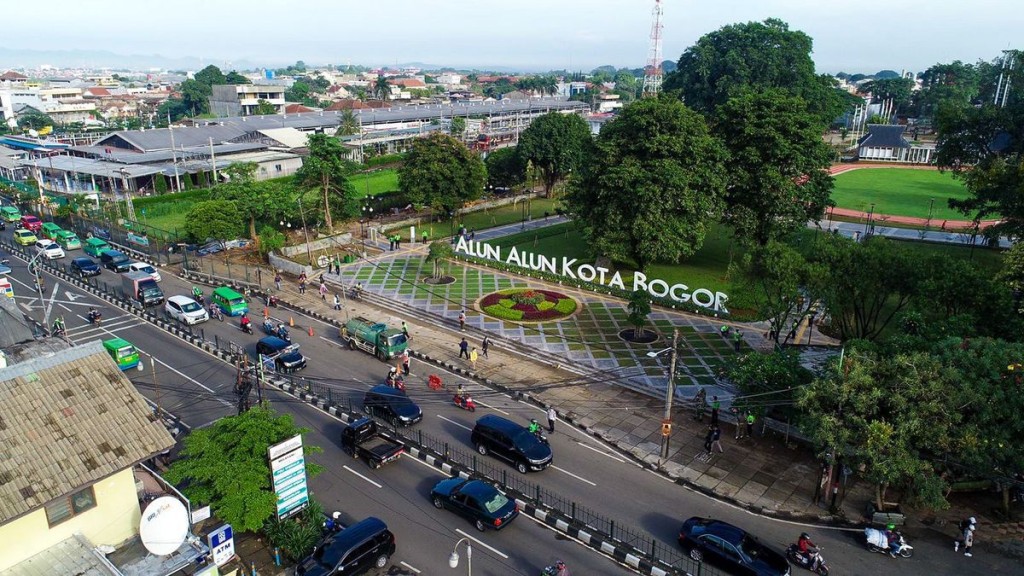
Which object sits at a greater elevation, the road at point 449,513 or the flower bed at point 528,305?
the flower bed at point 528,305

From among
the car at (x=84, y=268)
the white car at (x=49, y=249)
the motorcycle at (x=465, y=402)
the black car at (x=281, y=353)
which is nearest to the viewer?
the motorcycle at (x=465, y=402)

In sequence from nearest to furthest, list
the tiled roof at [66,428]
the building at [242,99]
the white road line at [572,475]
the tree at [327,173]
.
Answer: the tiled roof at [66,428] < the white road line at [572,475] < the tree at [327,173] < the building at [242,99]

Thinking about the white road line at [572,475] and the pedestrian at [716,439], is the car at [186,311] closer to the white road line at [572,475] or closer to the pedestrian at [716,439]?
the white road line at [572,475]

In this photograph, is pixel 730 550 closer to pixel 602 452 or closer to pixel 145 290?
pixel 602 452

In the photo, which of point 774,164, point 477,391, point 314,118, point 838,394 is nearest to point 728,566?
point 838,394

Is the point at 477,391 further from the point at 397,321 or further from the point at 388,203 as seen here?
the point at 388,203

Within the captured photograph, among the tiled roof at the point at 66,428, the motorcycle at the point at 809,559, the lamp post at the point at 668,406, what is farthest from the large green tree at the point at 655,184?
the tiled roof at the point at 66,428

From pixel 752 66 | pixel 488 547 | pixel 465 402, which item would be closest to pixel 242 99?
pixel 752 66
